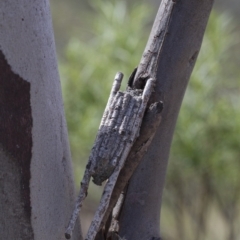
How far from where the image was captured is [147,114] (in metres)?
0.97

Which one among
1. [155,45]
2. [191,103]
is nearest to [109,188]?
[155,45]

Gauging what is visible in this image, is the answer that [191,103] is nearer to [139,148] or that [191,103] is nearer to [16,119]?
[139,148]

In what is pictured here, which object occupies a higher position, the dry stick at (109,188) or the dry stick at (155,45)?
the dry stick at (155,45)

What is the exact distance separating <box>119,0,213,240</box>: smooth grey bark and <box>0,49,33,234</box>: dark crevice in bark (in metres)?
0.25

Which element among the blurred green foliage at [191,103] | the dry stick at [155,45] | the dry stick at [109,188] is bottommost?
the dry stick at [109,188]

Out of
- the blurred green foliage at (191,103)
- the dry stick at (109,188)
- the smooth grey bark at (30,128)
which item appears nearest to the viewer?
the smooth grey bark at (30,128)

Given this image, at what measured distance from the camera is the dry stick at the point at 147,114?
3.18 feet

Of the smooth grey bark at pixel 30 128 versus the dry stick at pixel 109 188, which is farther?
the dry stick at pixel 109 188

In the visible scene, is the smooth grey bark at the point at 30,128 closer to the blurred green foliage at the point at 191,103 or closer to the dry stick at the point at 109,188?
the dry stick at the point at 109,188

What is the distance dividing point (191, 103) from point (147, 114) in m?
1.19

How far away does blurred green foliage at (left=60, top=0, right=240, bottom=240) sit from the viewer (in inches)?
82.8

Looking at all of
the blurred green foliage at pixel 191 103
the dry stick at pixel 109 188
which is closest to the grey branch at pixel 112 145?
the dry stick at pixel 109 188

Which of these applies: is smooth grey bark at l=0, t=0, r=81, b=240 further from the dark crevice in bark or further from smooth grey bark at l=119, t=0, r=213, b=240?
smooth grey bark at l=119, t=0, r=213, b=240

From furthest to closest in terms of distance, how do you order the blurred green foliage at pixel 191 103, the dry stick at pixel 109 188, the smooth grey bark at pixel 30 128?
1. the blurred green foliage at pixel 191 103
2. the dry stick at pixel 109 188
3. the smooth grey bark at pixel 30 128
